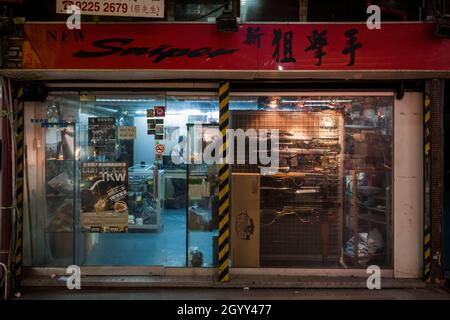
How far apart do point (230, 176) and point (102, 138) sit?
2232mm

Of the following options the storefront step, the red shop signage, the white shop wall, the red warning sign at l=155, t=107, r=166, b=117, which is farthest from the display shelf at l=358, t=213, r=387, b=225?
the red warning sign at l=155, t=107, r=166, b=117

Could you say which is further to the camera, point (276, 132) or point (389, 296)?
point (276, 132)

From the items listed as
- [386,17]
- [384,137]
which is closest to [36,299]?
[384,137]

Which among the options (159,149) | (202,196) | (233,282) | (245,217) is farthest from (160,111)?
(233,282)

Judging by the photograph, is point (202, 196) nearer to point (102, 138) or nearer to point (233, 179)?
point (233, 179)

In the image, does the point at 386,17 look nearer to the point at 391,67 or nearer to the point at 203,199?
the point at 391,67

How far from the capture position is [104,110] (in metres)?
6.78

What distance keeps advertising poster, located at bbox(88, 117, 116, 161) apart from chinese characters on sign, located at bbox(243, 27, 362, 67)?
2658mm

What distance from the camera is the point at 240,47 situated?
19.4ft

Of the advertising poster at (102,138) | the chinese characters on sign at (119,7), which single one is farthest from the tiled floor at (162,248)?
the chinese characters on sign at (119,7)

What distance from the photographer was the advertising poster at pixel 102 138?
6.76 metres

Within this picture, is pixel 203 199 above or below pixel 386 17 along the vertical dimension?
below
